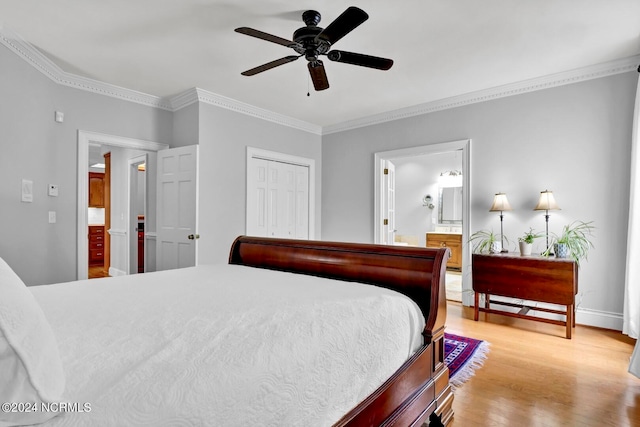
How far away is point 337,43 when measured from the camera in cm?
297

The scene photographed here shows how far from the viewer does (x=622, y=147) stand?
10.6ft

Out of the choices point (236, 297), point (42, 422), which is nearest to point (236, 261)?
point (236, 297)

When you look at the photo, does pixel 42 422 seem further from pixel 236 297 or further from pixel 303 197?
pixel 303 197

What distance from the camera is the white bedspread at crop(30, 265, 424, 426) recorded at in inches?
29.7

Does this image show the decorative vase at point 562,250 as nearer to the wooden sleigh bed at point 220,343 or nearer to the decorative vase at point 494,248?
the decorative vase at point 494,248

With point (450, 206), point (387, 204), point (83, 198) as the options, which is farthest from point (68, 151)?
point (450, 206)

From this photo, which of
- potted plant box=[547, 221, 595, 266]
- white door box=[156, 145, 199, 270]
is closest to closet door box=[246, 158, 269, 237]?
white door box=[156, 145, 199, 270]

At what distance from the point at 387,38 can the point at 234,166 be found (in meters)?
2.41

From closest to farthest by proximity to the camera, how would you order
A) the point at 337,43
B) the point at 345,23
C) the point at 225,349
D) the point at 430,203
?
the point at 225,349 < the point at 345,23 < the point at 337,43 < the point at 430,203

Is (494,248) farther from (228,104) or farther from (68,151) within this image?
(68,151)

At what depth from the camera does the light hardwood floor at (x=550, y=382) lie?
186cm

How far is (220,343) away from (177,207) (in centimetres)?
336

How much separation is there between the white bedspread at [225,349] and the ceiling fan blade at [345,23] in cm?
148

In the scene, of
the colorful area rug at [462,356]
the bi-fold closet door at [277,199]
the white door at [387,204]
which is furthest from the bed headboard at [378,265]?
the white door at [387,204]
